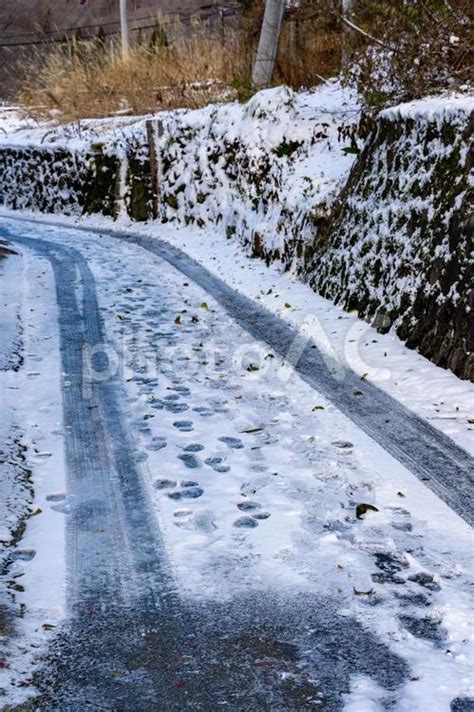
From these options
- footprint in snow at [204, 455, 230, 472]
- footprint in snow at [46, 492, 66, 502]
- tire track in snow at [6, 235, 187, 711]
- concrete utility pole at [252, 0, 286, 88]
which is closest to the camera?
tire track in snow at [6, 235, 187, 711]

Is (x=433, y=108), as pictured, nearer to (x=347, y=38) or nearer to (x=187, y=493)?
(x=187, y=493)

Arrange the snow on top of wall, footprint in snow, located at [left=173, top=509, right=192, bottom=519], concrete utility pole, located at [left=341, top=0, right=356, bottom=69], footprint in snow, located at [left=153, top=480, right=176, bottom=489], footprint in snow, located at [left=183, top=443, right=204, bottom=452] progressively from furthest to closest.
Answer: concrete utility pole, located at [left=341, top=0, right=356, bottom=69]
the snow on top of wall
footprint in snow, located at [left=183, top=443, right=204, bottom=452]
footprint in snow, located at [left=153, top=480, right=176, bottom=489]
footprint in snow, located at [left=173, top=509, right=192, bottom=519]

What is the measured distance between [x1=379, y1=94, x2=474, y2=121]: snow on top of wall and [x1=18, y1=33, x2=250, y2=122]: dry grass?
20.5 feet

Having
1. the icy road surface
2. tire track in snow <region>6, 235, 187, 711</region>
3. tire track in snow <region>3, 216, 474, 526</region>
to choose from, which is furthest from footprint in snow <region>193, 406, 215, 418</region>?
tire track in snow <region>3, 216, 474, 526</region>

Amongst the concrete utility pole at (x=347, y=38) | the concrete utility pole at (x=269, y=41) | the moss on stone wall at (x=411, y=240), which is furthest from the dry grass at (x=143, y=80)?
the moss on stone wall at (x=411, y=240)

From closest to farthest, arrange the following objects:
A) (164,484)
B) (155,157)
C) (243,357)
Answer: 1. (164,484)
2. (243,357)
3. (155,157)

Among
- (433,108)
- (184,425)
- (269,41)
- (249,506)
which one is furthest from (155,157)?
(249,506)

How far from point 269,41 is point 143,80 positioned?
231 inches

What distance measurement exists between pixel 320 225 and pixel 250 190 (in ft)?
9.65

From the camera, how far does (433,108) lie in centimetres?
689

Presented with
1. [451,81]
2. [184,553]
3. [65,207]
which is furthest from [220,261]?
[65,207]

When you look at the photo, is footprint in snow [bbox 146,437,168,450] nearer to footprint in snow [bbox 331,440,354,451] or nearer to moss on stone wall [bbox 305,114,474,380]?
footprint in snow [bbox 331,440,354,451]

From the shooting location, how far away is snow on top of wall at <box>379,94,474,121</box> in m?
6.51

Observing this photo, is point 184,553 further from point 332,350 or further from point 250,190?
point 250,190
